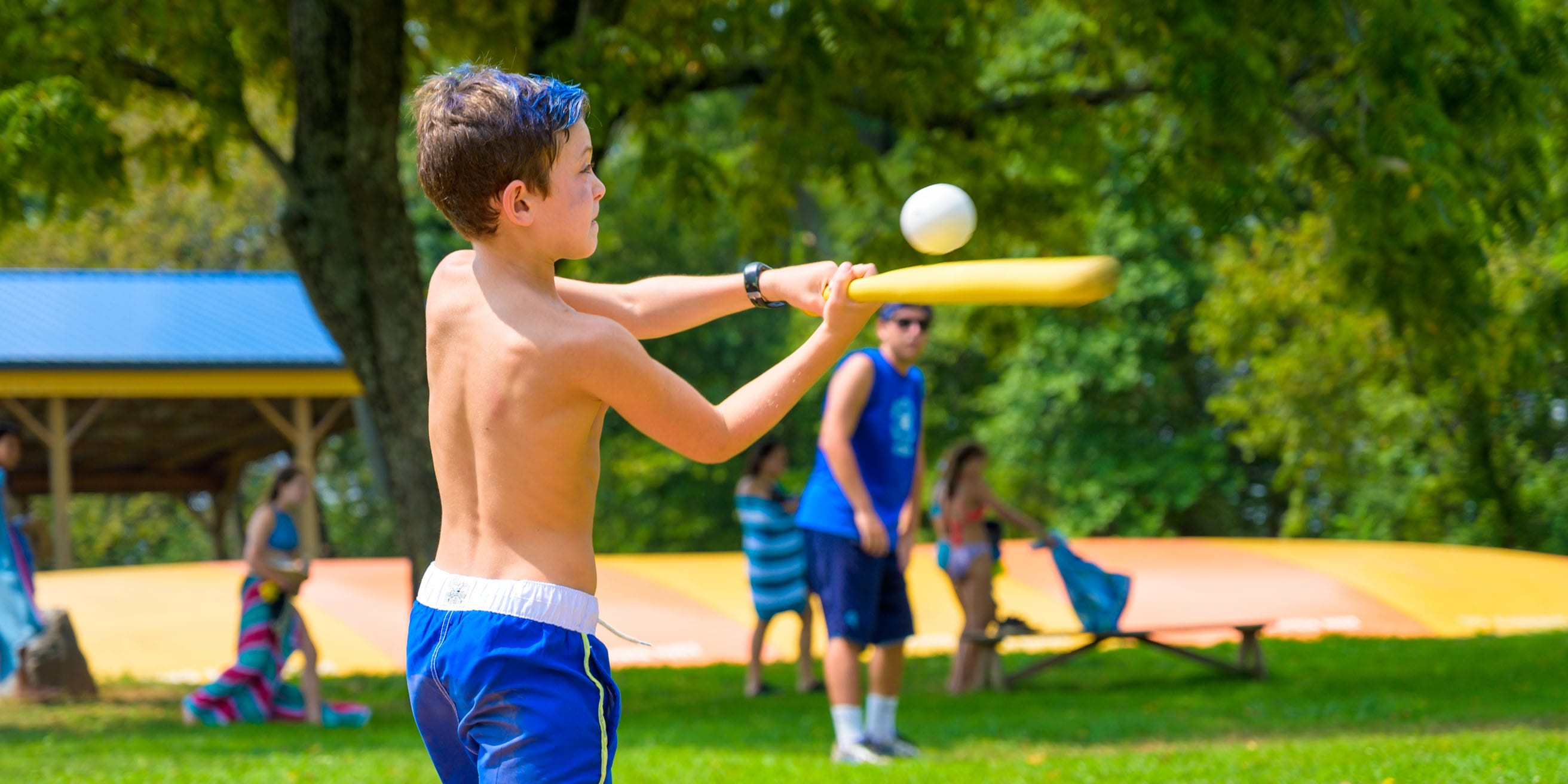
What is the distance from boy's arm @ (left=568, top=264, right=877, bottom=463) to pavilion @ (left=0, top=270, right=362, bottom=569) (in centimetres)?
1469

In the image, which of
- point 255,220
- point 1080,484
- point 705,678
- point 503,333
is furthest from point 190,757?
point 255,220

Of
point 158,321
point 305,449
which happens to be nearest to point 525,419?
point 305,449

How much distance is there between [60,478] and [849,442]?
50.5 ft

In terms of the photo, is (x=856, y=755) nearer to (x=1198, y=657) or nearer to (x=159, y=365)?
(x=1198, y=657)

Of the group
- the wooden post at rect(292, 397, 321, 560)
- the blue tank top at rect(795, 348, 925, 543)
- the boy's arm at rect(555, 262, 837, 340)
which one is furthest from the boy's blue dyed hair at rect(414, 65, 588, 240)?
the wooden post at rect(292, 397, 321, 560)

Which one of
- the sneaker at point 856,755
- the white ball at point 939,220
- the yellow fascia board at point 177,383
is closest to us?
the white ball at point 939,220

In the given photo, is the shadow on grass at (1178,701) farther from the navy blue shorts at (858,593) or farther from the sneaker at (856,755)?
the navy blue shorts at (858,593)

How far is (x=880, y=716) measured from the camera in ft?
22.8

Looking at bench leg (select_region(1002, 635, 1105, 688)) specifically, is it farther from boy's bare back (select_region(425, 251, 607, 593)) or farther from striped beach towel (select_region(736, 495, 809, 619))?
boy's bare back (select_region(425, 251, 607, 593))

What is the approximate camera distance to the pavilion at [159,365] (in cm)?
1864

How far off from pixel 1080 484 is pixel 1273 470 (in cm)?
544

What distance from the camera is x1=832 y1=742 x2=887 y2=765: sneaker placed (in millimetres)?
6598

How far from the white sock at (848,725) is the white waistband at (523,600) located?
4.27 meters

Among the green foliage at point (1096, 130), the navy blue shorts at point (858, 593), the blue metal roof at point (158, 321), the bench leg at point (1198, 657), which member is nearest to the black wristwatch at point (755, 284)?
the green foliage at point (1096, 130)
